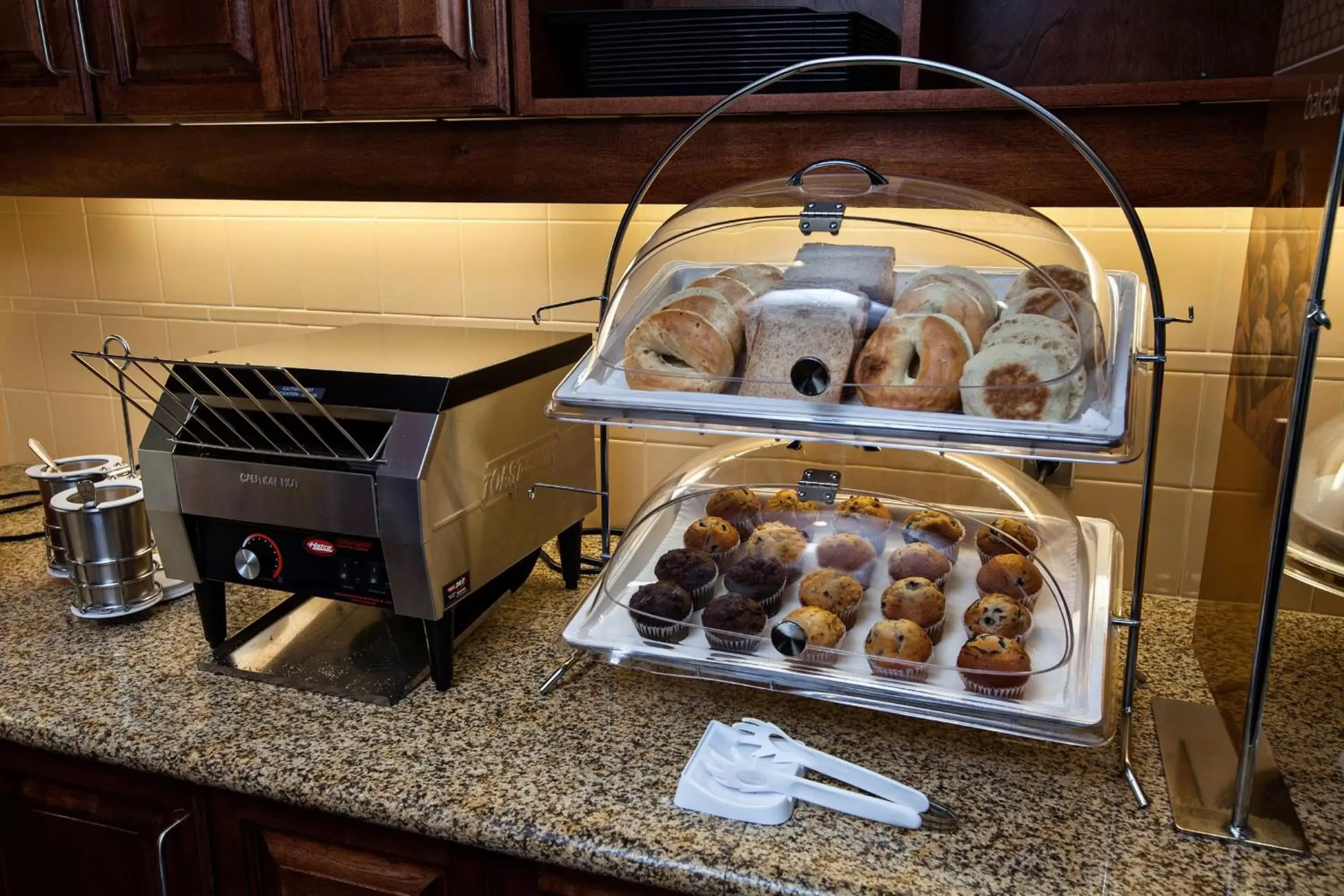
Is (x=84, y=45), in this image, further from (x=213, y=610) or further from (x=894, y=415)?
(x=894, y=415)

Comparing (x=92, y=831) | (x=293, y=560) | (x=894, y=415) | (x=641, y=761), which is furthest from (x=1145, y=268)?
(x=92, y=831)

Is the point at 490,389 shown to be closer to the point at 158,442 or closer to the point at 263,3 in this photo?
the point at 158,442

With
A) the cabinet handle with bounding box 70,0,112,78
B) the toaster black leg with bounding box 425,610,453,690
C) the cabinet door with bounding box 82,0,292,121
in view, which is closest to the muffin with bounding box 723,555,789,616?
the toaster black leg with bounding box 425,610,453,690

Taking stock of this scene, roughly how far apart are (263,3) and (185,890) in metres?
0.99

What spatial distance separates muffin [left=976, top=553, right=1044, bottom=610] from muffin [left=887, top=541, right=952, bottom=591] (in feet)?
0.13

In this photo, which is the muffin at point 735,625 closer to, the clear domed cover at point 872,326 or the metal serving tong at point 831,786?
the metal serving tong at point 831,786

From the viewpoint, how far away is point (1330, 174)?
677 mm

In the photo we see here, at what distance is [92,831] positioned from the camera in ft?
3.54

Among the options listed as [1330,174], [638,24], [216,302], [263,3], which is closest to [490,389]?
[638,24]

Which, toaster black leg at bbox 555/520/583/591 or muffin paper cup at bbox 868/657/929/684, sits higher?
muffin paper cup at bbox 868/657/929/684

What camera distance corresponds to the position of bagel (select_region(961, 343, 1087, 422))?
76cm

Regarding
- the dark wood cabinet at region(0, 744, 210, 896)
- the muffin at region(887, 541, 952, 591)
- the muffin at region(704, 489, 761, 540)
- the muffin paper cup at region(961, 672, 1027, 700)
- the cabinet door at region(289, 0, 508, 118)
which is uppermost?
the cabinet door at region(289, 0, 508, 118)

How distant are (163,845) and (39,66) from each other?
97 centimetres

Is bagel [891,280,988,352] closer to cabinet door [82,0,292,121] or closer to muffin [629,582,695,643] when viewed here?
muffin [629,582,695,643]
